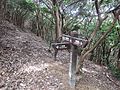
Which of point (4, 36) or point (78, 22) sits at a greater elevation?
point (78, 22)

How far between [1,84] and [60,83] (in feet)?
5.49

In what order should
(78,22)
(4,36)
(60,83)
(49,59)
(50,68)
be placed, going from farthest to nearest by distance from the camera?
(78,22), (4,36), (49,59), (50,68), (60,83)

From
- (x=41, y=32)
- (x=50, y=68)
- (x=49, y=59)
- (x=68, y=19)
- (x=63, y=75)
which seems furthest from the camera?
(x=41, y=32)

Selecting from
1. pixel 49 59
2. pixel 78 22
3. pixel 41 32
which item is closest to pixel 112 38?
pixel 49 59

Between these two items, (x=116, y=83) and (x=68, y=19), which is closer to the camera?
(x=116, y=83)

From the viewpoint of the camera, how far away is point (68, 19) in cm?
1084

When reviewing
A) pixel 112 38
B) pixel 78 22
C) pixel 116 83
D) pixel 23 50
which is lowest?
pixel 116 83

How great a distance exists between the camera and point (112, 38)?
24.3 feet

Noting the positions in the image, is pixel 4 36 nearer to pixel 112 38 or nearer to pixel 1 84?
pixel 1 84

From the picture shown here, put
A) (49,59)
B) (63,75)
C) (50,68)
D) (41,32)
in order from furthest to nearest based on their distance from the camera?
(41,32) → (49,59) → (50,68) → (63,75)

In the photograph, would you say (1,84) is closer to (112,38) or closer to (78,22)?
(112,38)

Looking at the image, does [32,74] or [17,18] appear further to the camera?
[17,18]

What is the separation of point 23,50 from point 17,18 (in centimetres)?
690

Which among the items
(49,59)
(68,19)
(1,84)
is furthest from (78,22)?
(1,84)
